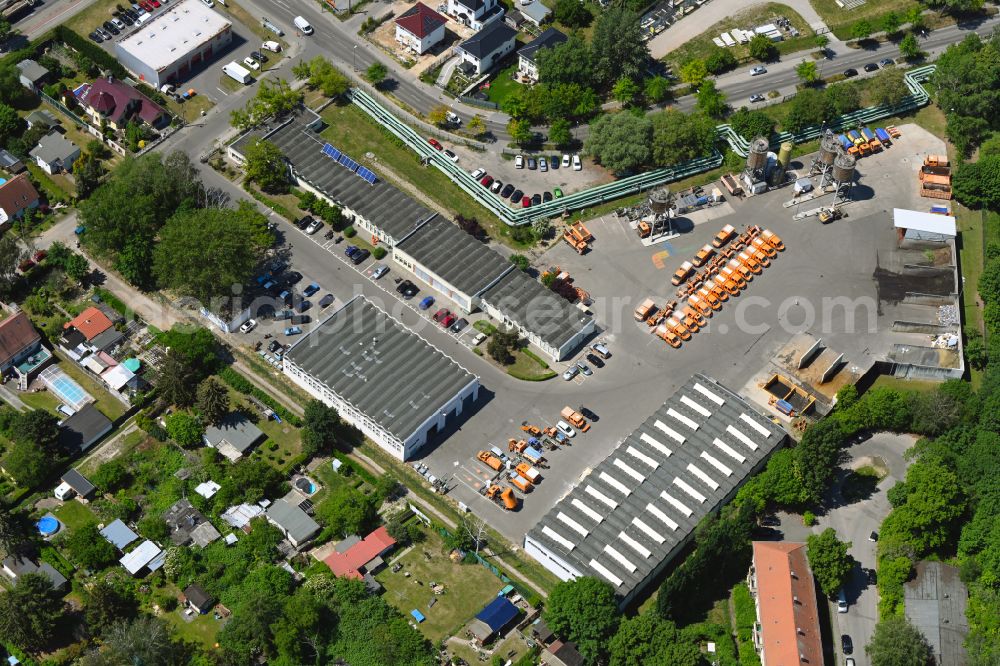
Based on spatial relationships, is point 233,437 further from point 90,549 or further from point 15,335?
point 15,335

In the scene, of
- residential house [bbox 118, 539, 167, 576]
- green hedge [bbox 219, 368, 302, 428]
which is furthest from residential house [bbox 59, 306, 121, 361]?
residential house [bbox 118, 539, 167, 576]

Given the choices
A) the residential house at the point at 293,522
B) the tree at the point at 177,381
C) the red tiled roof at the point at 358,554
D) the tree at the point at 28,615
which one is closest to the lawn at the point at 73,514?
the tree at the point at 28,615

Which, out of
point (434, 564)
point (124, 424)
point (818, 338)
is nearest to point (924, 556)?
point (818, 338)

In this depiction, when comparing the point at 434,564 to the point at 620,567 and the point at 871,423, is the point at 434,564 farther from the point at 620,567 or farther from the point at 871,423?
the point at 871,423

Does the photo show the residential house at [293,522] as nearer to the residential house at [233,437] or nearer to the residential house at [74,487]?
the residential house at [233,437]

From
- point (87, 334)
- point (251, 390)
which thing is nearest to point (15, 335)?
point (87, 334)
